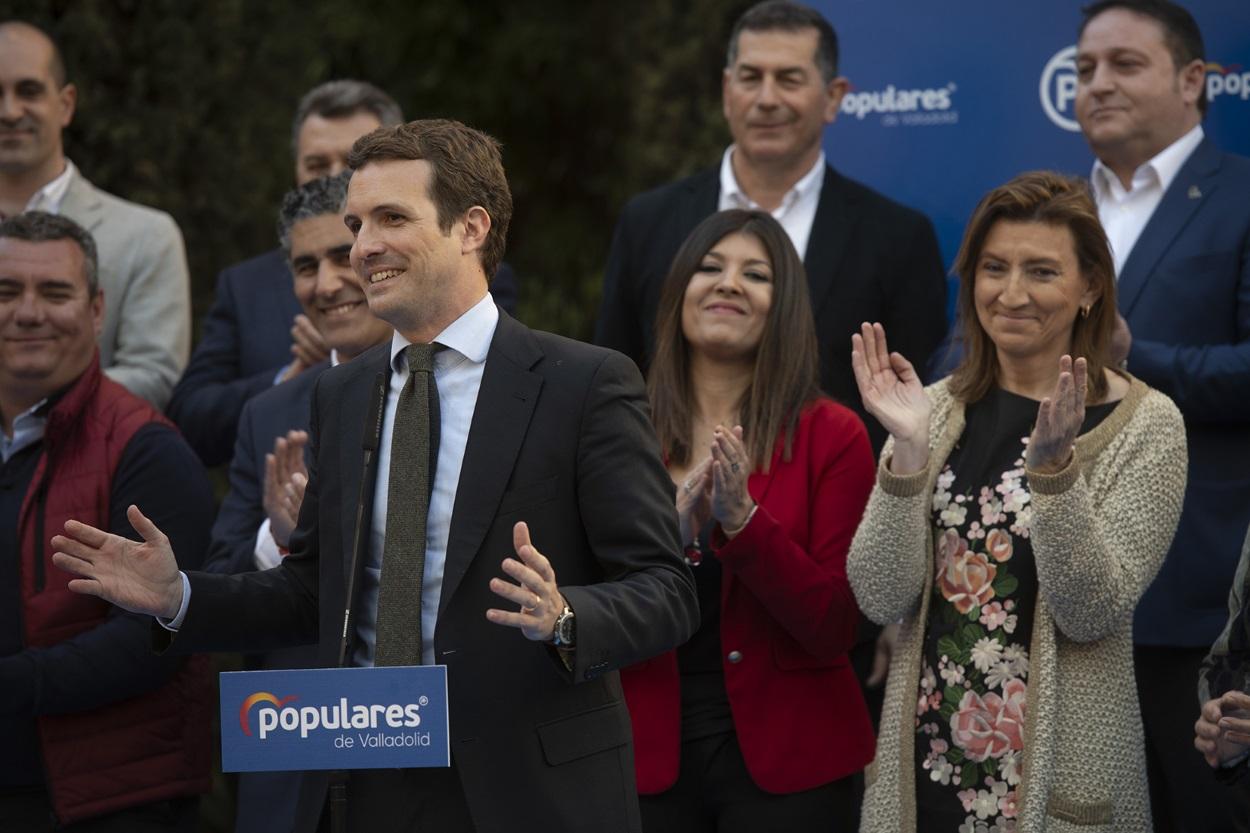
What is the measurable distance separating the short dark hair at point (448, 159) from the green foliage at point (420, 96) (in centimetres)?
378

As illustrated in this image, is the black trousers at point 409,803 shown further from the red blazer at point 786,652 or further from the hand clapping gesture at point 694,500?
the hand clapping gesture at point 694,500

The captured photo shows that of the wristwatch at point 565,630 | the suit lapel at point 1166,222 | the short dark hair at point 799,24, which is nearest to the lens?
the wristwatch at point 565,630

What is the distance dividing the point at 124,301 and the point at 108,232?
0.87 feet

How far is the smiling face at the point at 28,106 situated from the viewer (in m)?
6.04

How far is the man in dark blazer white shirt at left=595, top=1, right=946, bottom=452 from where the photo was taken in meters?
5.50

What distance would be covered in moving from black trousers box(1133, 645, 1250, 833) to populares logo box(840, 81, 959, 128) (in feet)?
7.34

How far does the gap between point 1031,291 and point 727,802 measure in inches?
57.3

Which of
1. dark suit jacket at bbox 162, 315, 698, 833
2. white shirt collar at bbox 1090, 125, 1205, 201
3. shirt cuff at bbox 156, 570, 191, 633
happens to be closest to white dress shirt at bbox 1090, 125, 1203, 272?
white shirt collar at bbox 1090, 125, 1205, 201

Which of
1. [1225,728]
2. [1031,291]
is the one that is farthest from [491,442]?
[1225,728]

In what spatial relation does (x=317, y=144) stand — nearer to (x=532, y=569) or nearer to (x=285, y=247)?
(x=285, y=247)

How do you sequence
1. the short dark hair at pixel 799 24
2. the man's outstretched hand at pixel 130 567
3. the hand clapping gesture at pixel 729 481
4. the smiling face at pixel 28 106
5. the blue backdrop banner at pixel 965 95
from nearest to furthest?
the man's outstretched hand at pixel 130 567, the hand clapping gesture at pixel 729 481, the blue backdrop banner at pixel 965 95, the short dark hair at pixel 799 24, the smiling face at pixel 28 106

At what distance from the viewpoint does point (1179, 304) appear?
4.93 metres

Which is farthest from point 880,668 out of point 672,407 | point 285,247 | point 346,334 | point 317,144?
point 317,144

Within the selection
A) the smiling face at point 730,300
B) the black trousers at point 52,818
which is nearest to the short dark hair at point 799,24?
the smiling face at point 730,300
